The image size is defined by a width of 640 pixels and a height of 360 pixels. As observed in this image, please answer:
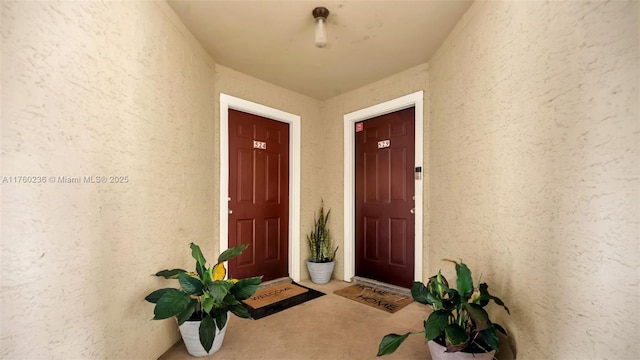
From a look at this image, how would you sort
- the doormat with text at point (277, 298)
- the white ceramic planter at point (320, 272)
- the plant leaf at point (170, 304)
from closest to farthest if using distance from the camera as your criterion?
Answer: the plant leaf at point (170, 304) < the doormat with text at point (277, 298) < the white ceramic planter at point (320, 272)

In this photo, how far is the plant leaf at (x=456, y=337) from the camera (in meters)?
1.27

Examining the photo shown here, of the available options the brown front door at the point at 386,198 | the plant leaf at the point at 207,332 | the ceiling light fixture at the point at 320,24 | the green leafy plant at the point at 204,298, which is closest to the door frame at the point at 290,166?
the brown front door at the point at 386,198

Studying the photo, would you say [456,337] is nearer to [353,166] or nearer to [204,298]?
[204,298]

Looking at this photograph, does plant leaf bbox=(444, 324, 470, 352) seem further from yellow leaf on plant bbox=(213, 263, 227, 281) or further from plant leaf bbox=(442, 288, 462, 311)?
yellow leaf on plant bbox=(213, 263, 227, 281)

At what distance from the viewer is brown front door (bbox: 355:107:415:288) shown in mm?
2750

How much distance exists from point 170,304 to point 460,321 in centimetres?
161

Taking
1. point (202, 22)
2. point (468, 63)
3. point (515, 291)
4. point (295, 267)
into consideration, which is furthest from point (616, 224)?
point (295, 267)

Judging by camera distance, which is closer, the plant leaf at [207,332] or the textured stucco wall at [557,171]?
the textured stucco wall at [557,171]

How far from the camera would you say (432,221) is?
2.45 m

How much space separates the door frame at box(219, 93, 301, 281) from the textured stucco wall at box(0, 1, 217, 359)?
0.69 metres

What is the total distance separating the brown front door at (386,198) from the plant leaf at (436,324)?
1.36 m

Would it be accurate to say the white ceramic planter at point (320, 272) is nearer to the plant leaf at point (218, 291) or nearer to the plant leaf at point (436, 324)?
the plant leaf at point (218, 291)

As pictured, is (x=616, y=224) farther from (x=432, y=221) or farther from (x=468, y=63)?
(x=432, y=221)

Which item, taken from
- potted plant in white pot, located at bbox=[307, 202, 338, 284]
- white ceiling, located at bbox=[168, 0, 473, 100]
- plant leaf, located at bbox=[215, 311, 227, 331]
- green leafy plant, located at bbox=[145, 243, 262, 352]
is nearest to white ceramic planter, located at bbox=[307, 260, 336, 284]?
potted plant in white pot, located at bbox=[307, 202, 338, 284]
